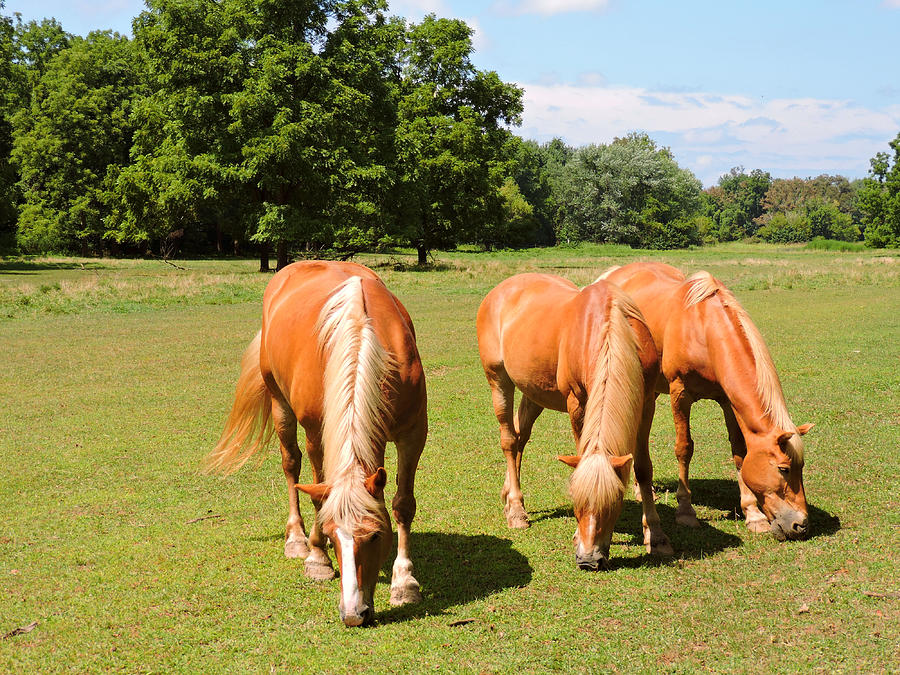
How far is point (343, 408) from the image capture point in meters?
4.28

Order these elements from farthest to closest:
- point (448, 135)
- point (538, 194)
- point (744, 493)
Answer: point (538, 194) < point (448, 135) < point (744, 493)

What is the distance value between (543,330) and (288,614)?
2926 mm

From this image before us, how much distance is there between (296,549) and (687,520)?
321 cm

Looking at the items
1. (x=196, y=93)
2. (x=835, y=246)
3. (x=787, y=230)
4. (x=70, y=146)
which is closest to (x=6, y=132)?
(x=70, y=146)

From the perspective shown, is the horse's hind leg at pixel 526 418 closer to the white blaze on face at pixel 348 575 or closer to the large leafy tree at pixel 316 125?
the white blaze on face at pixel 348 575

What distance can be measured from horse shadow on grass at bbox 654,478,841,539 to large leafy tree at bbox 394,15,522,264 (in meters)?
33.5

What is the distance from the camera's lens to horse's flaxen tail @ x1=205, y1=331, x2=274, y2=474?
6.29 m

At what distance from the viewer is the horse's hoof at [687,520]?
6.13 m

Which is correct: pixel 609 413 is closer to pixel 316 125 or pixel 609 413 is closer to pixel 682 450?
pixel 682 450

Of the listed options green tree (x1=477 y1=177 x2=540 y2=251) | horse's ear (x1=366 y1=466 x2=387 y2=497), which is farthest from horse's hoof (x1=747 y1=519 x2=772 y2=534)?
green tree (x1=477 y1=177 x2=540 y2=251)

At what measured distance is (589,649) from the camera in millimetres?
4129

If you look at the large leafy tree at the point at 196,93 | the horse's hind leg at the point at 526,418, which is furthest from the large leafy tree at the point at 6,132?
the horse's hind leg at the point at 526,418

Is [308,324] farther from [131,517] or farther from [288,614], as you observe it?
[131,517]

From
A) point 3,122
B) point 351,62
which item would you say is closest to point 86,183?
point 3,122
